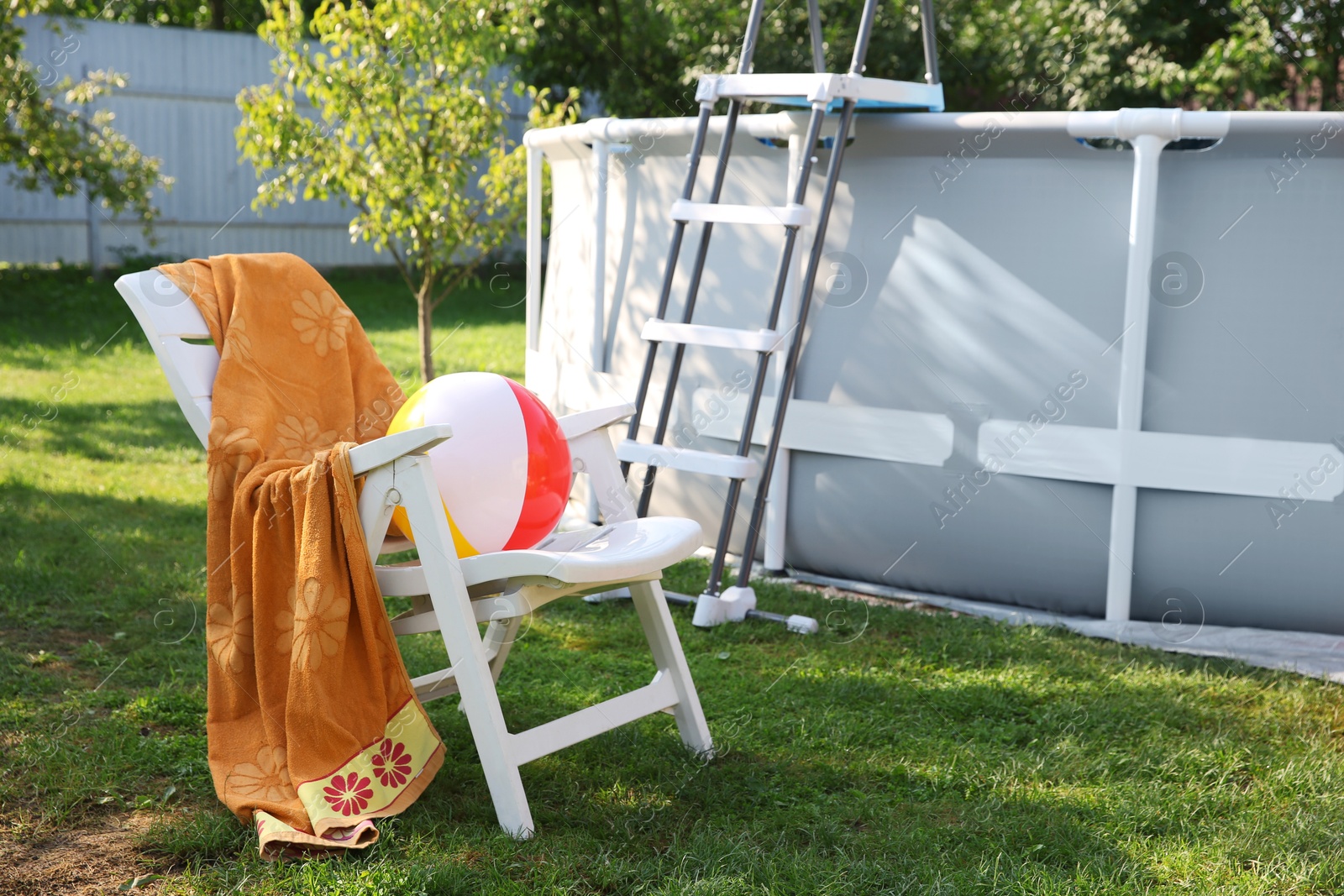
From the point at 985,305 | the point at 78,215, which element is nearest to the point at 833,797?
the point at 985,305

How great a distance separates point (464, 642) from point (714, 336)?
183 centimetres

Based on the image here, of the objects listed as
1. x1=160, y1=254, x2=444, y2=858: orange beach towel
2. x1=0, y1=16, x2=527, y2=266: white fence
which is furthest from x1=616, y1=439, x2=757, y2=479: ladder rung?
x1=0, y1=16, x2=527, y2=266: white fence

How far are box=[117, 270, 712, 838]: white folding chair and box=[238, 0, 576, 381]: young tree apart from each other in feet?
12.4

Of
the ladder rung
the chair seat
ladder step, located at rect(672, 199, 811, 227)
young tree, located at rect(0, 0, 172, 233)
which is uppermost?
young tree, located at rect(0, 0, 172, 233)

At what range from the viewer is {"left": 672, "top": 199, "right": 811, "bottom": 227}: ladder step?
3.93m

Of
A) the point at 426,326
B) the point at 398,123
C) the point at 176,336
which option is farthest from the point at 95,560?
the point at 398,123

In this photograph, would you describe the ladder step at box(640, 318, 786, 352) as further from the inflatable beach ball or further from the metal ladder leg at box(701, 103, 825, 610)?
the inflatable beach ball

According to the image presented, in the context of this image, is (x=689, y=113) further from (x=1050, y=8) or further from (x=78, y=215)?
(x=78, y=215)

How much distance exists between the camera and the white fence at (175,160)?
12.1 m

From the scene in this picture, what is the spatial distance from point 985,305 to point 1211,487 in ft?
3.08

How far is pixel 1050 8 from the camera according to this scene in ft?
38.0

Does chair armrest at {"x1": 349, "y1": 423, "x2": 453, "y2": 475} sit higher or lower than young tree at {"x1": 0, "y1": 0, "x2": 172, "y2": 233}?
lower

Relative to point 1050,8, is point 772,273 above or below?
below

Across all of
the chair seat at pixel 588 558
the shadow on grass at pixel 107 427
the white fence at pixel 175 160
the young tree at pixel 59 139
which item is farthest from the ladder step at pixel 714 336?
the white fence at pixel 175 160
